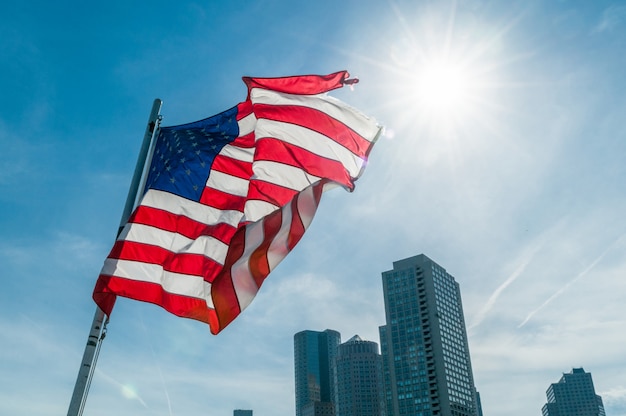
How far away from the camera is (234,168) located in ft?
46.7

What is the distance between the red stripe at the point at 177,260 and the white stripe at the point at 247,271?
1.27 m

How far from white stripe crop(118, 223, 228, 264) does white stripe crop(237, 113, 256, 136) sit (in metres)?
3.25

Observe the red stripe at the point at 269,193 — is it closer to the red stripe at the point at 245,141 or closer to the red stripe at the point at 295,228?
the red stripe at the point at 295,228

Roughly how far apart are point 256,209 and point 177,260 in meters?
2.11

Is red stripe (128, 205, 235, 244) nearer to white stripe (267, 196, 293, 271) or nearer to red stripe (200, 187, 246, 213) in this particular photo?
red stripe (200, 187, 246, 213)

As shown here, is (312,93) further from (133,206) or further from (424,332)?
(424,332)

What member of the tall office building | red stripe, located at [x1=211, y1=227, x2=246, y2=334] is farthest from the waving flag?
the tall office building

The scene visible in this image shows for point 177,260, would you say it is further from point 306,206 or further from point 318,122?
point 318,122

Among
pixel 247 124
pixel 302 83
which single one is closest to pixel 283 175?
pixel 247 124

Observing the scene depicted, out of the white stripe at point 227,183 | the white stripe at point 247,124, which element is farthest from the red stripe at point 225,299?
the white stripe at point 247,124

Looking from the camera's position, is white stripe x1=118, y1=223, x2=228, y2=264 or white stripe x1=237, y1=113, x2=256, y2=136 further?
white stripe x1=237, y1=113, x2=256, y2=136

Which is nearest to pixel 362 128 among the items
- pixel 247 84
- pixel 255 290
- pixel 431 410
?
pixel 247 84

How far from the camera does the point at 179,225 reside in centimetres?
1297

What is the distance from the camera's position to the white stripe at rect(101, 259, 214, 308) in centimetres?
1178
